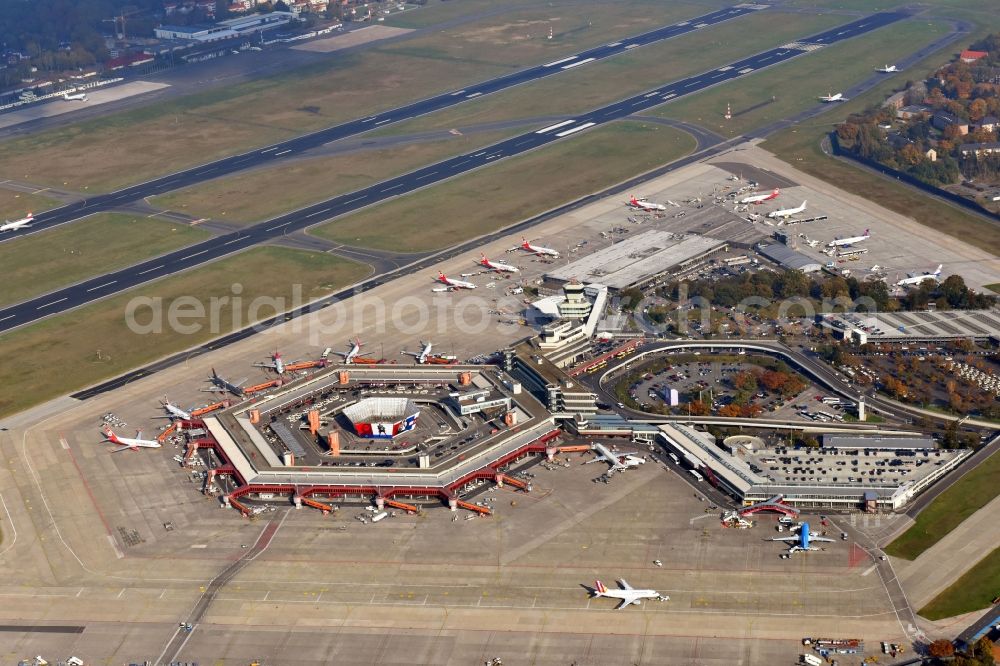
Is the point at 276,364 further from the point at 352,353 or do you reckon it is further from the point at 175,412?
the point at 175,412

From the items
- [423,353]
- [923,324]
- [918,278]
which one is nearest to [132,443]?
[423,353]

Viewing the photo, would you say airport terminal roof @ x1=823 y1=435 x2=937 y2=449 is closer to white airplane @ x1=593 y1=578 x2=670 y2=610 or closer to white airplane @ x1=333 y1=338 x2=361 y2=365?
white airplane @ x1=593 y1=578 x2=670 y2=610

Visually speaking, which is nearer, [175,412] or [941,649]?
[941,649]

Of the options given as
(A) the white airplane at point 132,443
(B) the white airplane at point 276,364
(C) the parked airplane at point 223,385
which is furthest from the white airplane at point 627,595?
(B) the white airplane at point 276,364

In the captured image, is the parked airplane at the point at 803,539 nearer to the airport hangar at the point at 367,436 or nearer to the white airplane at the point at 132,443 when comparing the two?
the airport hangar at the point at 367,436

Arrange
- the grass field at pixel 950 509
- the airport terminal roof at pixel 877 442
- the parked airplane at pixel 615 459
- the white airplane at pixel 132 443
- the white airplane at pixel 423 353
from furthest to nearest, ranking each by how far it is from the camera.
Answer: the white airplane at pixel 423 353, the white airplane at pixel 132 443, the airport terminal roof at pixel 877 442, the parked airplane at pixel 615 459, the grass field at pixel 950 509

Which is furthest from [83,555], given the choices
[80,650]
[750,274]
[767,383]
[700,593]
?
[750,274]

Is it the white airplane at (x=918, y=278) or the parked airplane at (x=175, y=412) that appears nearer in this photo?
the parked airplane at (x=175, y=412)
